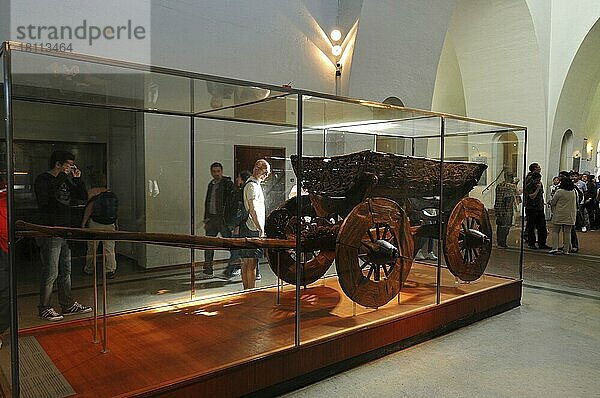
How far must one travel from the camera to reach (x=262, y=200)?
12.2 ft

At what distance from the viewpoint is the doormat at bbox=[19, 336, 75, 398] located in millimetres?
2578

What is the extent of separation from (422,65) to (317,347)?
20.8ft

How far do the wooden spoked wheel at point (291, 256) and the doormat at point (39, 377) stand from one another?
1642 mm

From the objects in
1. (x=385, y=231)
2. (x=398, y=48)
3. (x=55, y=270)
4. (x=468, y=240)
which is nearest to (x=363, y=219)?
(x=385, y=231)

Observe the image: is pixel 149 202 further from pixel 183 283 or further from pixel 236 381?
pixel 236 381

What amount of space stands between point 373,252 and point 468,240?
1491 millimetres

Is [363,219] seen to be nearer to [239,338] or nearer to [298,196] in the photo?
[298,196]

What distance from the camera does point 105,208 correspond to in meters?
3.60

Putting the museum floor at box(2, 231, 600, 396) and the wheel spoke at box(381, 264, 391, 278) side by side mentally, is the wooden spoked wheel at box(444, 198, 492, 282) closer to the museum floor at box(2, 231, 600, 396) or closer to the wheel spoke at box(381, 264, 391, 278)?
the museum floor at box(2, 231, 600, 396)

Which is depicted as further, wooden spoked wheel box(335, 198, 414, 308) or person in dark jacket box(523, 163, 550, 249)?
person in dark jacket box(523, 163, 550, 249)

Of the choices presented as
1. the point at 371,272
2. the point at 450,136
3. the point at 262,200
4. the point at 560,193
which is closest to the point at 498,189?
the point at 450,136

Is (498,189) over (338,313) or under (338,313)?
over

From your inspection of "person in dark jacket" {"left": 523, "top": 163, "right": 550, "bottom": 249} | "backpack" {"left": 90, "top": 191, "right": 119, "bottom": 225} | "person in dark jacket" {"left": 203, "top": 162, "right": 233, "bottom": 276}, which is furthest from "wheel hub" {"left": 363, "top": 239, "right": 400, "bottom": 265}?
"person in dark jacket" {"left": 523, "top": 163, "right": 550, "bottom": 249}

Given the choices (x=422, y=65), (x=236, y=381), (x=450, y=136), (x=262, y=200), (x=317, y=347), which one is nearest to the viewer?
(x=236, y=381)
